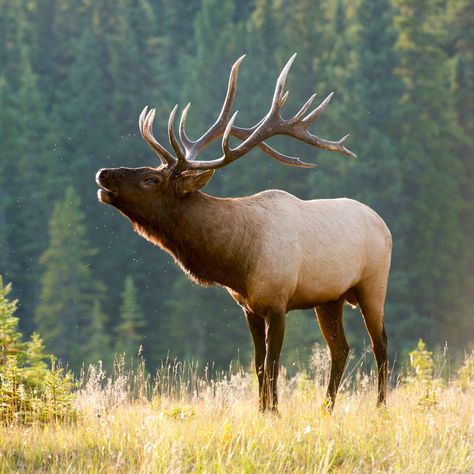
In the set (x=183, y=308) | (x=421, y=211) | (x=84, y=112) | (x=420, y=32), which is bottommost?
(x=183, y=308)

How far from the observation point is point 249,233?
8.09 metres

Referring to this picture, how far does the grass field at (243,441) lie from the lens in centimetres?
620

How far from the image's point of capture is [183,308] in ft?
155

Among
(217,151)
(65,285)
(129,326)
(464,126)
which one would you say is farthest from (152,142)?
(464,126)

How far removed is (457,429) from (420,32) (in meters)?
44.9

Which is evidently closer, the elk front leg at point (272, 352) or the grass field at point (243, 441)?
the grass field at point (243, 441)

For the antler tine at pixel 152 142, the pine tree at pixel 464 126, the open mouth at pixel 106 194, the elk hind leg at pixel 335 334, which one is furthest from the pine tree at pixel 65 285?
the open mouth at pixel 106 194

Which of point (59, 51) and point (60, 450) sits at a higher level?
point (59, 51)

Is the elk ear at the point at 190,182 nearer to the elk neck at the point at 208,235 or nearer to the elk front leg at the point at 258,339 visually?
the elk neck at the point at 208,235

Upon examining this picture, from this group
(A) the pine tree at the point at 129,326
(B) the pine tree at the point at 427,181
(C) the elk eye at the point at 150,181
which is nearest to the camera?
(C) the elk eye at the point at 150,181

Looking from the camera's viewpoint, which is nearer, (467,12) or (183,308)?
(183,308)

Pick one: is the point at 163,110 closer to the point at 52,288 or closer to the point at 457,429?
the point at 52,288

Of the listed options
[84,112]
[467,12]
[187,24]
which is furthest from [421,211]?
[187,24]

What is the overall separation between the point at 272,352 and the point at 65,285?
40373 mm
